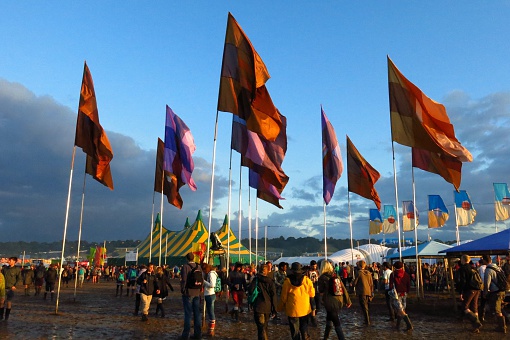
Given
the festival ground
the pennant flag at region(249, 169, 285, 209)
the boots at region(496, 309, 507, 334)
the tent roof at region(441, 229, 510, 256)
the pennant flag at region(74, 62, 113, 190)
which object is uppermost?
the pennant flag at region(74, 62, 113, 190)

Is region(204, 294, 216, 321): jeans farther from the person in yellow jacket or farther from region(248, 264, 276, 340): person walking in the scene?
the person in yellow jacket

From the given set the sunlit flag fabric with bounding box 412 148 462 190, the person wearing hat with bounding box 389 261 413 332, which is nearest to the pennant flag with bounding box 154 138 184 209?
the sunlit flag fabric with bounding box 412 148 462 190

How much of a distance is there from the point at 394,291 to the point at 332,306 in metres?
3.18

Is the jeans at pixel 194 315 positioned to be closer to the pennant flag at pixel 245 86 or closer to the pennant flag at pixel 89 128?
the pennant flag at pixel 245 86

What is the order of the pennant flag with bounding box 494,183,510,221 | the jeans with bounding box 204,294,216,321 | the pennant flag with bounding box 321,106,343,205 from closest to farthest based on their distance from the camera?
the jeans with bounding box 204,294,216,321 < the pennant flag with bounding box 321,106,343,205 < the pennant flag with bounding box 494,183,510,221

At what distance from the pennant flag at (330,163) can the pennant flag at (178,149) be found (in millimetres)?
6514

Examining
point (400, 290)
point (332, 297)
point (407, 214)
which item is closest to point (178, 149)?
point (400, 290)

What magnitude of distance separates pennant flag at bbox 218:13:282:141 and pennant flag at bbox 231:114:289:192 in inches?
133

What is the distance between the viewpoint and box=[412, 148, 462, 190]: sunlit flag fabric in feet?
53.9

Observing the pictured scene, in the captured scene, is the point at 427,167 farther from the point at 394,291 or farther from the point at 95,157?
the point at 95,157

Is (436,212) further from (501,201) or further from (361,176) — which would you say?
(361,176)

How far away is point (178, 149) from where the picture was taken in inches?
790

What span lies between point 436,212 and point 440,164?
95.1 feet

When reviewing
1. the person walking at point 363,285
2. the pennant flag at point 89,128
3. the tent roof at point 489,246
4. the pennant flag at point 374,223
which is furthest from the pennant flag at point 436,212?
the pennant flag at point 89,128
